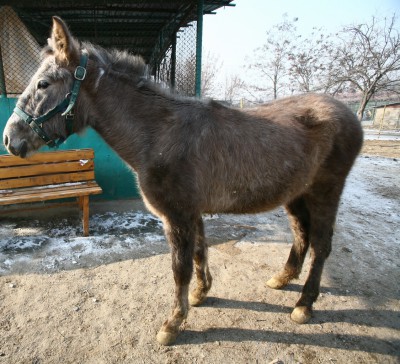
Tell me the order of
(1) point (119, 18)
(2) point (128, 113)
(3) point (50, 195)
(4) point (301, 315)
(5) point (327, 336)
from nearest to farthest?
(2) point (128, 113), (5) point (327, 336), (4) point (301, 315), (3) point (50, 195), (1) point (119, 18)

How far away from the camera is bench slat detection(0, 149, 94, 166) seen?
4.23 meters

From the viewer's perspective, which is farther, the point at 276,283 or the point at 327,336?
the point at 276,283

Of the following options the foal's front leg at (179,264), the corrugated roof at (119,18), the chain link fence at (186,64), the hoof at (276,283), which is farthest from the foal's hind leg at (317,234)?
the corrugated roof at (119,18)

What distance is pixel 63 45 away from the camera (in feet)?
6.63

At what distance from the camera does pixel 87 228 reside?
4.26m

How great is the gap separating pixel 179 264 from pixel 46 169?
3.12m

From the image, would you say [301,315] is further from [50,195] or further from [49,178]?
[49,178]

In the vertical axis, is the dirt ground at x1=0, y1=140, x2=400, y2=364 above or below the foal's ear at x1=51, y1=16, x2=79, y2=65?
below

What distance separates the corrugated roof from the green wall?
2.67m

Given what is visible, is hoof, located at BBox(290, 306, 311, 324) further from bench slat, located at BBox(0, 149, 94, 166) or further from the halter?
bench slat, located at BBox(0, 149, 94, 166)

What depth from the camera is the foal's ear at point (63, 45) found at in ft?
6.46

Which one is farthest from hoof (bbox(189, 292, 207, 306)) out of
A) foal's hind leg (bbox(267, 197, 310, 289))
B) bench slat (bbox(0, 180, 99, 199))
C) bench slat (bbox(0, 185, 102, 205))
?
bench slat (bbox(0, 180, 99, 199))

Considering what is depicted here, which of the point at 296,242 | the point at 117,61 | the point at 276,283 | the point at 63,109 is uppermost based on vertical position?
the point at 117,61

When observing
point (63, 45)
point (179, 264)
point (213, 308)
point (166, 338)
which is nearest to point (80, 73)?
point (63, 45)
